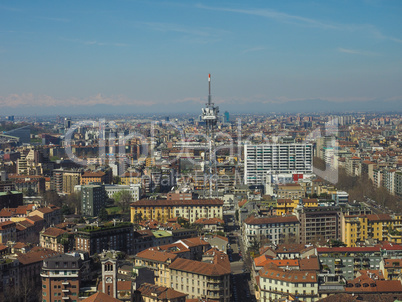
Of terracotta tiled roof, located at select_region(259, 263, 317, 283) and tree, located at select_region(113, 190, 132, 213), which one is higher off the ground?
terracotta tiled roof, located at select_region(259, 263, 317, 283)

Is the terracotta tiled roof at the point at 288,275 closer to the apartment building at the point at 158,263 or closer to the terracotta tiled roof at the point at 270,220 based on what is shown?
the apartment building at the point at 158,263

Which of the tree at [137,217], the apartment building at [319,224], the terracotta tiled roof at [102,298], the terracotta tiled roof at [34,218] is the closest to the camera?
the terracotta tiled roof at [102,298]

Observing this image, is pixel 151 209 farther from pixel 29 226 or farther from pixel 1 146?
pixel 1 146

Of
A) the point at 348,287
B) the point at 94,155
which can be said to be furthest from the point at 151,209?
the point at 94,155

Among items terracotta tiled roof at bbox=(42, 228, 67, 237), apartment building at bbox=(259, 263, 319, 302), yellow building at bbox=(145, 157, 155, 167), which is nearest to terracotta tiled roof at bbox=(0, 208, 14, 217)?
terracotta tiled roof at bbox=(42, 228, 67, 237)

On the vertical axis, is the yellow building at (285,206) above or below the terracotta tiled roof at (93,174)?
below

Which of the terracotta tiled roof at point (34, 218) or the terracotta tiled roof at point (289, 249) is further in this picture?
the terracotta tiled roof at point (34, 218)

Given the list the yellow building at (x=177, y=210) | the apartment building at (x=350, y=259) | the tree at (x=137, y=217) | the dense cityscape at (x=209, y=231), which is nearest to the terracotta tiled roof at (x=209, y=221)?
the dense cityscape at (x=209, y=231)

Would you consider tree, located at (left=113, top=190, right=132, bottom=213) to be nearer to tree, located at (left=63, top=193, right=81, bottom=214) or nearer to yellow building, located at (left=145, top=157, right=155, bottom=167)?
tree, located at (left=63, top=193, right=81, bottom=214)
